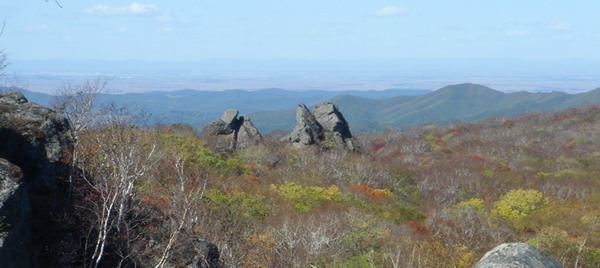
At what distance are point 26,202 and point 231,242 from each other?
594 centimetres

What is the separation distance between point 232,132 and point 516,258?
4431cm

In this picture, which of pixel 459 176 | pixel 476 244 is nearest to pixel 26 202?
pixel 476 244

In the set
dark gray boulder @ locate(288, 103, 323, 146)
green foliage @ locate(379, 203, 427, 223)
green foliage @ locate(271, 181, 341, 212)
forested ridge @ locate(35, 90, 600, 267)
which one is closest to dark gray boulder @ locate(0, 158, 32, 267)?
forested ridge @ locate(35, 90, 600, 267)

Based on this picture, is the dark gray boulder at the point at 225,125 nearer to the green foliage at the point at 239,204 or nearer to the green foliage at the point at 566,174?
the green foliage at the point at 239,204

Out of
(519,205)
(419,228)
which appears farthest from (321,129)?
(419,228)

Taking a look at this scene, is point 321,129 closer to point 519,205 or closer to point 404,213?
point 404,213

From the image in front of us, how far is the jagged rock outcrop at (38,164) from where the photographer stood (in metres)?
9.13

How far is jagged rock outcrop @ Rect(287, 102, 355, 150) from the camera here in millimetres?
48438

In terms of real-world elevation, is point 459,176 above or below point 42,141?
below

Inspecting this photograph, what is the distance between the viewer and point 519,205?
1011 inches

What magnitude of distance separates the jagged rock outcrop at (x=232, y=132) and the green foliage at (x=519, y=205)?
1029 inches

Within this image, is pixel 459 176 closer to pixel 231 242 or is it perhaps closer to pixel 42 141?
pixel 231 242

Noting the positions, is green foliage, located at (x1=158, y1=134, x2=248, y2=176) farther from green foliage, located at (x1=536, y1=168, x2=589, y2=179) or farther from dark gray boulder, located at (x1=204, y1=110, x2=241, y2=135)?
green foliage, located at (x1=536, y1=168, x2=589, y2=179)

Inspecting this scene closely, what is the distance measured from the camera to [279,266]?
12.6 metres
